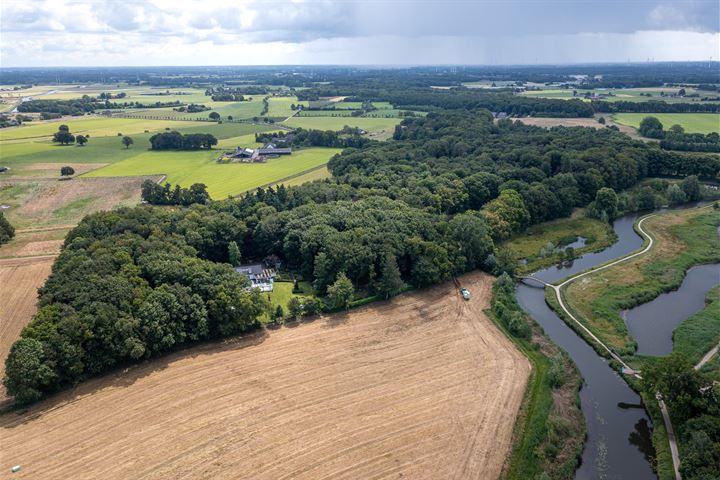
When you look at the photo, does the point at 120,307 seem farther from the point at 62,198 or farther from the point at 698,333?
the point at 62,198

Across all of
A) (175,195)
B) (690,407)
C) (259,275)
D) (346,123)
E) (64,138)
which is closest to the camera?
(690,407)

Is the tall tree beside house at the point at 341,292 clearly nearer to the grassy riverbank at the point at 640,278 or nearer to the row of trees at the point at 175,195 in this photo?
the grassy riverbank at the point at 640,278

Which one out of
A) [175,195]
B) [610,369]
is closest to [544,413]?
[610,369]

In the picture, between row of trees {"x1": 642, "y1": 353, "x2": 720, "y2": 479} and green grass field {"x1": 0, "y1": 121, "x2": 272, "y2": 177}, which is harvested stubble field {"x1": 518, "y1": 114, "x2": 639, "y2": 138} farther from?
row of trees {"x1": 642, "y1": 353, "x2": 720, "y2": 479}

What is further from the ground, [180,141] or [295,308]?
[180,141]

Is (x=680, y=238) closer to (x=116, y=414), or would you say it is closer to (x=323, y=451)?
(x=323, y=451)

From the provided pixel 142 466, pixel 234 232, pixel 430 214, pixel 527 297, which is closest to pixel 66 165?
pixel 234 232

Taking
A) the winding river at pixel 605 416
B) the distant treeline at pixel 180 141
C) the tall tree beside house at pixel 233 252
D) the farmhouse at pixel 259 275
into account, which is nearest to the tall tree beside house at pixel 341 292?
the farmhouse at pixel 259 275
